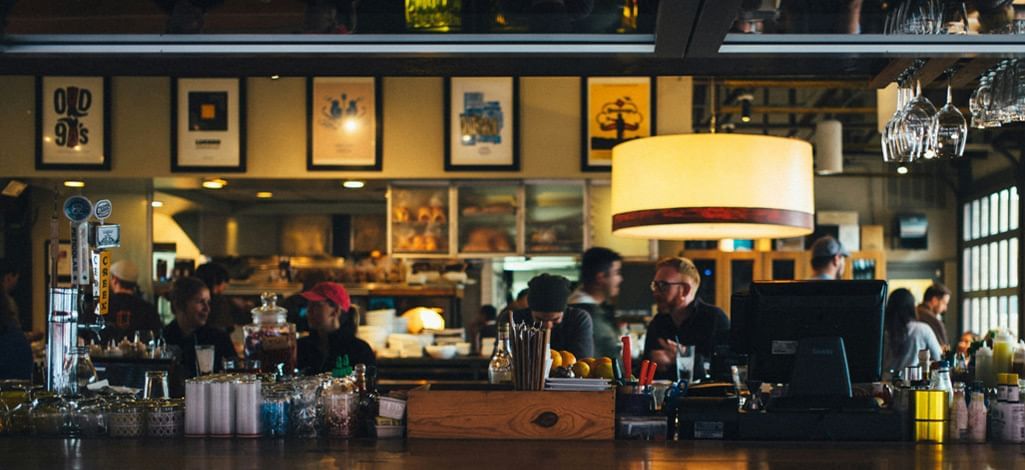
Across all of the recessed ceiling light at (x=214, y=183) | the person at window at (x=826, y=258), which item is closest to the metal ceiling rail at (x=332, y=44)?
the person at window at (x=826, y=258)

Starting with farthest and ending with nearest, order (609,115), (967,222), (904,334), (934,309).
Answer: (967,222) < (934,309) < (609,115) < (904,334)

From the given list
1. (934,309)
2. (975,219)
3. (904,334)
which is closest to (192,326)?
(904,334)

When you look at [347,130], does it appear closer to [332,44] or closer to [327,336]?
[327,336]

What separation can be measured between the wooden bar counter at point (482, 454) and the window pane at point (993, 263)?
1124 cm

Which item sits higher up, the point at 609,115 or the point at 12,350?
the point at 609,115

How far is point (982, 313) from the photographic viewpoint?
14109 mm

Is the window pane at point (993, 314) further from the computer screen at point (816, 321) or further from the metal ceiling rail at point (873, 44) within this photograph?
the metal ceiling rail at point (873, 44)

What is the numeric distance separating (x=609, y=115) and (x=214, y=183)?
2.78m

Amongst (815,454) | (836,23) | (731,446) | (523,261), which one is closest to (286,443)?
(731,446)

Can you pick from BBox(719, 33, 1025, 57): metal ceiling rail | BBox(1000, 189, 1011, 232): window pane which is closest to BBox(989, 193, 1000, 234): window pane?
BBox(1000, 189, 1011, 232): window pane

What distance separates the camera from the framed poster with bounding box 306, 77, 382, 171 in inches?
295

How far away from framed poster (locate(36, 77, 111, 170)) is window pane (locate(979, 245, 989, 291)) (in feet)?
35.5

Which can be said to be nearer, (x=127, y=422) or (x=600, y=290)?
(x=127, y=422)

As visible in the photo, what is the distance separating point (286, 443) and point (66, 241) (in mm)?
5698
